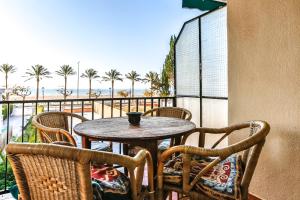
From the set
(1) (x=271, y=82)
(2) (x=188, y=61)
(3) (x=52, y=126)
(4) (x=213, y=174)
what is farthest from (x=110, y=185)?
(2) (x=188, y=61)

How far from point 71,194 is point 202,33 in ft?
9.49

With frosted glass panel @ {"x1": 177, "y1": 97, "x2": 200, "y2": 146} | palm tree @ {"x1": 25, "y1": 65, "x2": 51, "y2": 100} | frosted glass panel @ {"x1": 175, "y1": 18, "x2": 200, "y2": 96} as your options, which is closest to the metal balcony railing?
frosted glass panel @ {"x1": 177, "y1": 97, "x2": 200, "y2": 146}

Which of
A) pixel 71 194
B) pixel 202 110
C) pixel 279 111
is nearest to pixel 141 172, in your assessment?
pixel 71 194

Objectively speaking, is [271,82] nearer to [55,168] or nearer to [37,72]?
[55,168]

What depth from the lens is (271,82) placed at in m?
2.12

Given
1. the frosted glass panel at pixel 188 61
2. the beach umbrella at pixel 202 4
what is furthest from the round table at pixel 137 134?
the beach umbrella at pixel 202 4

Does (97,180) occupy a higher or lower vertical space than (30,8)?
lower

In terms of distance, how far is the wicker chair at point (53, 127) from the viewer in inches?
75.8

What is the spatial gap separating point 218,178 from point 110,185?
2.31 ft

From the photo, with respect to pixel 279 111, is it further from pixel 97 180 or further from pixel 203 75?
pixel 97 180

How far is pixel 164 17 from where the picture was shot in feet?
80.4

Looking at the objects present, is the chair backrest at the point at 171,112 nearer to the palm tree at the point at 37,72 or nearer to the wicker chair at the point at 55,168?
the wicker chair at the point at 55,168

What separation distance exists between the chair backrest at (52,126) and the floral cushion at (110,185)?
2.05 feet

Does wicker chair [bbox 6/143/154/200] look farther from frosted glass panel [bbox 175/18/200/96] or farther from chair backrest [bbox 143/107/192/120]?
frosted glass panel [bbox 175/18/200/96]
